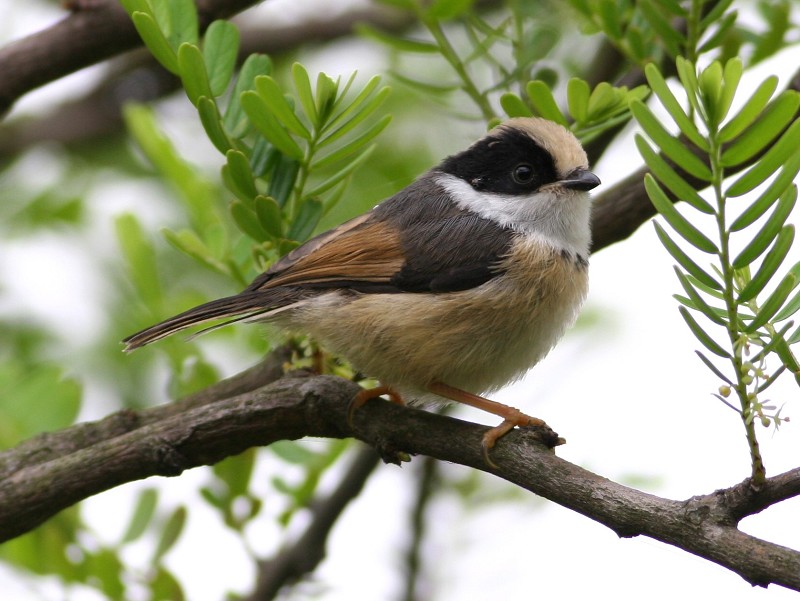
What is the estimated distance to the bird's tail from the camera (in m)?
3.25

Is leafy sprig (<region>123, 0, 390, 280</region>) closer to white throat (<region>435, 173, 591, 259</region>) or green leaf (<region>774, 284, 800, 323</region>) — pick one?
white throat (<region>435, 173, 591, 259</region>)

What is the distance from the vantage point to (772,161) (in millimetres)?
Result: 2180

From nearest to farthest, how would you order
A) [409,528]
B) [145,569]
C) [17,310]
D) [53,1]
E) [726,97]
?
[726,97]
[145,569]
[409,528]
[17,310]
[53,1]

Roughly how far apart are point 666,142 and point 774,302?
1.29 feet

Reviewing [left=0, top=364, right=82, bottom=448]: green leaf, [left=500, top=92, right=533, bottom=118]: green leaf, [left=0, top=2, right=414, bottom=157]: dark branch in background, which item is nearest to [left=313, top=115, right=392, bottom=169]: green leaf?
[left=500, top=92, right=533, bottom=118]: green leaf

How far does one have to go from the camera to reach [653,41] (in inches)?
144

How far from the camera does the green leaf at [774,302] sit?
215 cm

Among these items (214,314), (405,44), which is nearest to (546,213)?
(405,44)

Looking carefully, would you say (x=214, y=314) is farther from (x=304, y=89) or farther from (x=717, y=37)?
(x=717, y=37)

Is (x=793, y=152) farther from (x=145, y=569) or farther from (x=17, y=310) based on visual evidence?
(x=17, y=310)

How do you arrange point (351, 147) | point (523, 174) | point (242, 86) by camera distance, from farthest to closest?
point (523, 174) → point (242, 86) → point (351, 147)

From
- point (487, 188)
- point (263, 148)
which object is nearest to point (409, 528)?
point (487, 188)

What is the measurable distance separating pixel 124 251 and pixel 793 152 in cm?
236

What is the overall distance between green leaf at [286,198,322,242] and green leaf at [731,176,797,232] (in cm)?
145
